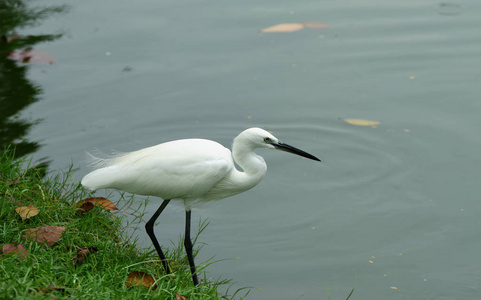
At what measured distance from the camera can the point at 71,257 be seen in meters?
3.60

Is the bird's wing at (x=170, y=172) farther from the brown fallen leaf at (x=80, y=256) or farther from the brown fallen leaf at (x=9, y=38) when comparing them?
the brown fallen leaf at (x=9, y=38)

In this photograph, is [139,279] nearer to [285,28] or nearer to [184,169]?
[184,169]

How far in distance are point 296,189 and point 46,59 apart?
3504 millimetres

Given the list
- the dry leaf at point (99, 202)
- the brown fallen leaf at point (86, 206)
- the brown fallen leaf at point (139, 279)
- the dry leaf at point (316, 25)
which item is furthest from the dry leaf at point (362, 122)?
the brown fallen leaf at point (139, 279)

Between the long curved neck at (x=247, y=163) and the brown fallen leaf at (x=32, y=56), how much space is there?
3750 millimetres

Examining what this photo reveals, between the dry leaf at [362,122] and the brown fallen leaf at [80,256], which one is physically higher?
the brown fallen leaf at [80,256]

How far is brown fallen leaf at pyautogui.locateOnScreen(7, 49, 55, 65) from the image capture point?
23.2 ft

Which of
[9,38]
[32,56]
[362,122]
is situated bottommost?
[362,122]

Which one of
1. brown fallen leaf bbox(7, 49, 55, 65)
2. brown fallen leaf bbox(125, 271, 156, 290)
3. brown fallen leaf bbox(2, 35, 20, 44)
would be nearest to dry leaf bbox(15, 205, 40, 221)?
brown fallen leaf bbox(125, 271, 156, 290)

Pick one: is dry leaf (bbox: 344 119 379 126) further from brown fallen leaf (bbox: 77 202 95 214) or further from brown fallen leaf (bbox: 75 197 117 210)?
brown fallen leaf (bbox: 77 202 95 214)

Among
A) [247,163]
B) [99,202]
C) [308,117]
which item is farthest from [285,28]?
Answer: [99,202]

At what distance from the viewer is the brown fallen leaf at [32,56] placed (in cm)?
707

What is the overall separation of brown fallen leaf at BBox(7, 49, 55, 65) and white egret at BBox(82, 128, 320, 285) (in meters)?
3.48

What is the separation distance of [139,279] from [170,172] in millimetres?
702
